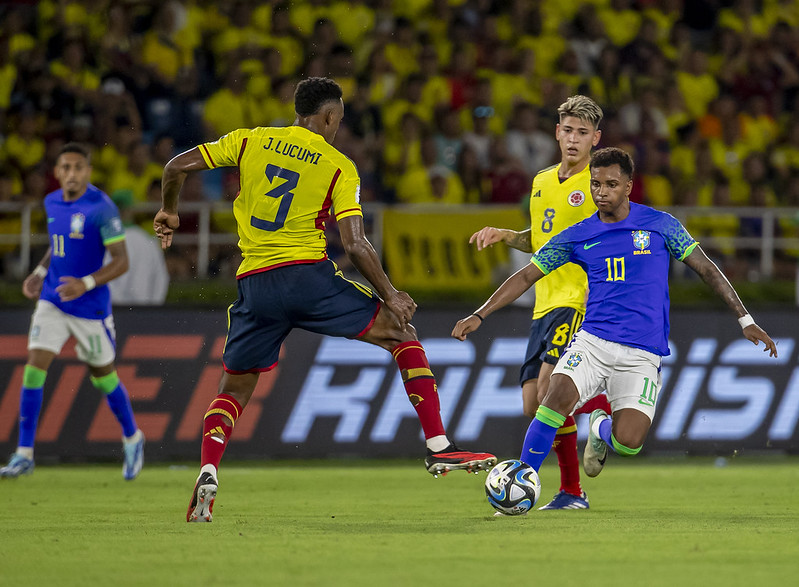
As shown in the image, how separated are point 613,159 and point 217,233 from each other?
7251 millimetres

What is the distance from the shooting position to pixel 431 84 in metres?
15.8

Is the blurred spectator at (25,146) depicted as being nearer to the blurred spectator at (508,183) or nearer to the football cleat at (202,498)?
the blurred spectator at (508,183)

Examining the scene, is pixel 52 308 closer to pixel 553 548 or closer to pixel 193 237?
pixel 193 237

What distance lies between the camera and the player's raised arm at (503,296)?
704cm

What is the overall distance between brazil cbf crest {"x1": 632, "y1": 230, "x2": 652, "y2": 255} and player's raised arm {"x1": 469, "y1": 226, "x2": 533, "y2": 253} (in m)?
0.79

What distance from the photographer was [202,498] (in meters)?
6.93

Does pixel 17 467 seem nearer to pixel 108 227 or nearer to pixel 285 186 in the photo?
pixel 108 227

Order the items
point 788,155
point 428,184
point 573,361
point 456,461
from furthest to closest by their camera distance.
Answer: point 788,155
point 428,184
point 573,361
point 456,461

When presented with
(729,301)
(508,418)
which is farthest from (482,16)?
(729,301)

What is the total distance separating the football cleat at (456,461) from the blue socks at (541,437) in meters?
0.24

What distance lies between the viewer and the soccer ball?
6.99 meters

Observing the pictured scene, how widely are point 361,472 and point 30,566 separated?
19.9 ft

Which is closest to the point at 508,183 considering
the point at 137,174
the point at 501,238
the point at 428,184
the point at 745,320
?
the point at 428,184

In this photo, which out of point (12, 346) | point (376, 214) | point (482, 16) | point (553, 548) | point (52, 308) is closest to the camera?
point (553, 548)
